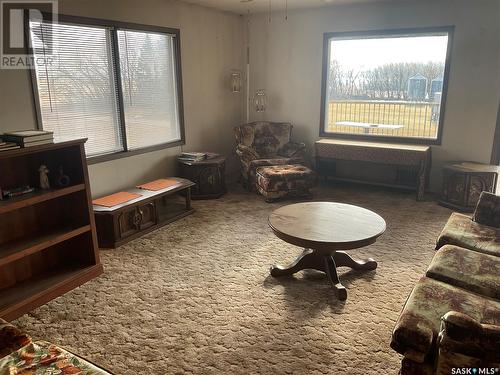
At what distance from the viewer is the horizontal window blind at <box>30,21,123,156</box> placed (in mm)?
3480

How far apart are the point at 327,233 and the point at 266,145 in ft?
10.1

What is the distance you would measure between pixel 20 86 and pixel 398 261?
3496 millimetres

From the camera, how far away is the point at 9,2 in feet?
10.2

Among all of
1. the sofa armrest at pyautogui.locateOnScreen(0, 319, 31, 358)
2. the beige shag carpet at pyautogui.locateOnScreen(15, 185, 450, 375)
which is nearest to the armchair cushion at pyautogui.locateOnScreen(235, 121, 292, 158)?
the beige shag carpet at pyautogui.locateOnScreen(15, 185, 450, 375)

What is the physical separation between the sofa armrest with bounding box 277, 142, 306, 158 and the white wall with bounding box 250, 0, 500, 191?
1.30ft

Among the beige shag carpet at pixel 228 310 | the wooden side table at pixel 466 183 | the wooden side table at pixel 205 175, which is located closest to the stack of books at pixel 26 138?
the beige shag carpet at pixel 228 310

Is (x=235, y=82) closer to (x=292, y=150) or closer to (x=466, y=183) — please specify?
(x=292, y=150)

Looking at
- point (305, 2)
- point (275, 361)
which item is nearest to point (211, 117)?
point (305, 2)

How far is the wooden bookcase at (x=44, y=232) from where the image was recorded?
2572 millimetres

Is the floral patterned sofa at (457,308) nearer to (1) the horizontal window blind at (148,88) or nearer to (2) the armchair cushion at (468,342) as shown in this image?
(2) the armchair cushion at (468,342)

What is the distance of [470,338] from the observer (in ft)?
4.65

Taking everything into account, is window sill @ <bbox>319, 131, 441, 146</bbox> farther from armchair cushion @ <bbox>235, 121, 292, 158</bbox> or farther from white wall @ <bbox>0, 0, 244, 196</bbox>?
white wall @ <bbox>0, 0, 244, 196</bbox>

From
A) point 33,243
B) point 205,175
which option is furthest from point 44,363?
point 205,175

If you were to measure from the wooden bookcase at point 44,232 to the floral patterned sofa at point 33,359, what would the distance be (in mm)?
952
